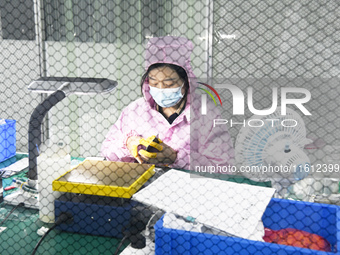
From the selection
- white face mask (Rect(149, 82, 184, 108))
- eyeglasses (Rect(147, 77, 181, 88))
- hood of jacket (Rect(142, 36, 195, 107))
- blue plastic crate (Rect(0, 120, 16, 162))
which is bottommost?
blue plastic crate (Rect(0, 120, 16, 162))

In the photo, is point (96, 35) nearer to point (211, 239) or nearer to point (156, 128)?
point (156, 128)

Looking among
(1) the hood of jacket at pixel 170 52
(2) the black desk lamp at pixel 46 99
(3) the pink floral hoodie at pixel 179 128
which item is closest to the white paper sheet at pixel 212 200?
(2) the black desk lamp at pixel 46 99

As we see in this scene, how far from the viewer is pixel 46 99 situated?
47.1 inches

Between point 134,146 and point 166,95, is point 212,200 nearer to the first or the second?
point 134,146

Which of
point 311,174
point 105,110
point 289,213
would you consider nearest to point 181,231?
point 289,213

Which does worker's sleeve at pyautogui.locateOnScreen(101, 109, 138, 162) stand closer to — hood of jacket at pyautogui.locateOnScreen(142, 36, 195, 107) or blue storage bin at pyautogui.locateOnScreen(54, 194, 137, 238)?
hood of jacket at pyautogui.locateOnScreen(142, 36, 195, 107)

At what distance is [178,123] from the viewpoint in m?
1.81

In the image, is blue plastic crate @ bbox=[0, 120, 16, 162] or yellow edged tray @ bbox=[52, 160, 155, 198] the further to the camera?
blue plastic crate @ bbox=[0, 120, 16, 162]

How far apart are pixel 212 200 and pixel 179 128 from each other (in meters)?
0.90

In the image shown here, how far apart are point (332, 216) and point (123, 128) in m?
1.31

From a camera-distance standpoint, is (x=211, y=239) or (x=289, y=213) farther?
(x=289, y=213)
